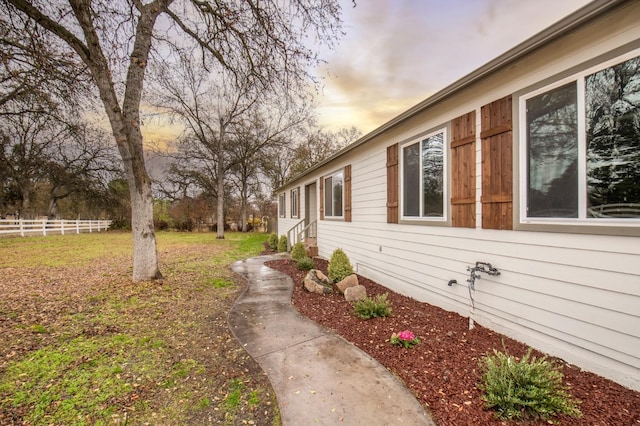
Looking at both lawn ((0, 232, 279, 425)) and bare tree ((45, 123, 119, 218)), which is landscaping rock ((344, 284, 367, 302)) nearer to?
lawn ((0, 232, 279, 425))

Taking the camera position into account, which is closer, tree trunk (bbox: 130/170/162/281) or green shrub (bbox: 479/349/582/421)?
green shrub (bbox: 479/349/582/421)

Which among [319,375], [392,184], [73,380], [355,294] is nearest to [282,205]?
[392,184]

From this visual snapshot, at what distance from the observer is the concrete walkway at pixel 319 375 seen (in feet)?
6.75

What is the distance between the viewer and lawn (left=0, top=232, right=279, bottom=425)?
2168mm

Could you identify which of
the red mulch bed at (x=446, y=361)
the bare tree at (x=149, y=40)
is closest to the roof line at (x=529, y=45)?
the red mulch bed at (x=446, y=361)

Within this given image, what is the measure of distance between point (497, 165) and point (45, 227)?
25.1 metres

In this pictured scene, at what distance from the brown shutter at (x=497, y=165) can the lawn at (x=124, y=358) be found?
3117 millimetres

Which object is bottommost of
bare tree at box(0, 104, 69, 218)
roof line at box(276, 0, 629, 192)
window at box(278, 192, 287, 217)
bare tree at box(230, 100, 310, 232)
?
window at box(278, 192, 287, 217)

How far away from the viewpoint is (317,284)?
5441 millimetres

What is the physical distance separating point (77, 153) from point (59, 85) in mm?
20777

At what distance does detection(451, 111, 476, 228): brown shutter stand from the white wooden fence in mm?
22860

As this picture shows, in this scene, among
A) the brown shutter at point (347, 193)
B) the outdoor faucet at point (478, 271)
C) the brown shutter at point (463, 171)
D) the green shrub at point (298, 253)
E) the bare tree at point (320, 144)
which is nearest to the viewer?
the outdoor faucet at point (478, 271)

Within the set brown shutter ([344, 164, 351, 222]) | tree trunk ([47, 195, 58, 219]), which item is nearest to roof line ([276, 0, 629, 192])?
brown shutter ([344, 164, 351, 222])

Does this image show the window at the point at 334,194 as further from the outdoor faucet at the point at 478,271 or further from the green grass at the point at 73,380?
the green grass at the point at 73,380
